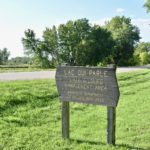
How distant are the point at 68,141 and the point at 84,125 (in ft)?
5.66

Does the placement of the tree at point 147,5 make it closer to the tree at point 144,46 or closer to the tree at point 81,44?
the tree at point 81,44

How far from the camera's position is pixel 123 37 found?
245 ft

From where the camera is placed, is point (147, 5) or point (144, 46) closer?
point (147, 5)

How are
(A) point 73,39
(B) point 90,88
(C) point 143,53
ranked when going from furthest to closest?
(C) point 143,53 < (A) point 73,39 < (B) point 90,88

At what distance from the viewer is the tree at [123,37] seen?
66875mm

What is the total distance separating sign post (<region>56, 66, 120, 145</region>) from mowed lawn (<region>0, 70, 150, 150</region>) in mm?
457

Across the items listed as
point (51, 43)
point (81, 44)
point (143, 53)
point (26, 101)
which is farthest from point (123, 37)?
point (26, 101)

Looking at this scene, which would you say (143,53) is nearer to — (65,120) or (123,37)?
(123,37)

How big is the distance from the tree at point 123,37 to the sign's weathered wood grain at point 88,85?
58.2 meters

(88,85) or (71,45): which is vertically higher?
(71,45)

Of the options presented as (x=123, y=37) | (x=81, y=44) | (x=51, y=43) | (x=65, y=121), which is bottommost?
(x=65, y=121)

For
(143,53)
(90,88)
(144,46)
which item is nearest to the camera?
(90,88)

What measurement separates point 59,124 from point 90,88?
2318 mm

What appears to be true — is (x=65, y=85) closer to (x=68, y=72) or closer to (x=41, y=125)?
(x=68, y=72)
